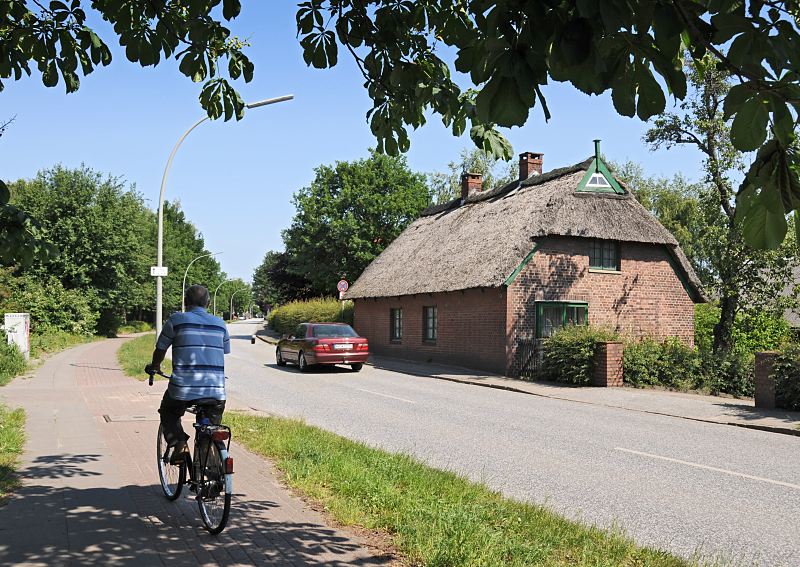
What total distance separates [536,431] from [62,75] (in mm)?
8214

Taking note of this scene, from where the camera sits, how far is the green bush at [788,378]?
13070mm

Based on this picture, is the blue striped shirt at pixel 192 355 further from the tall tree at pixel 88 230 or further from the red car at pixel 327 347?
the tall tree at pixel 88 230

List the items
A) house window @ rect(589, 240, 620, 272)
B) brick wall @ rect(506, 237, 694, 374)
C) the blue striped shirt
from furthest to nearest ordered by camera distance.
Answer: house window @ rect(589, 240, 620, 272) < brick wall @ rect(506, 237, 694, 374) < the blue striped shirt

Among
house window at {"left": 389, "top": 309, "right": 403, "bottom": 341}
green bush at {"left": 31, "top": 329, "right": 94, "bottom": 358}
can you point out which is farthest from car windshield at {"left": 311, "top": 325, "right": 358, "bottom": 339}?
green bush at {"left": 31, "top": 329, "right": 94, "bottom": 358}

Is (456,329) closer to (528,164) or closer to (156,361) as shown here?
(528,164)

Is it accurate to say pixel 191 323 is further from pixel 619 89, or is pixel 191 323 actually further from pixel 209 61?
pixel 619 89

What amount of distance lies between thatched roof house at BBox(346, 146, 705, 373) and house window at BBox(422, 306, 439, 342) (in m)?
0.04

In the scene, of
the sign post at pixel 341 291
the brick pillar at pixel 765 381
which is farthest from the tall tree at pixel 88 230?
the brick pillar at pixel 765 381

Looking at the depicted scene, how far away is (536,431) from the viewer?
426 inches

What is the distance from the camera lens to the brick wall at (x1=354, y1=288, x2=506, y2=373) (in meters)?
22.0

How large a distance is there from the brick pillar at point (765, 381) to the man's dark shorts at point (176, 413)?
38.3 ft

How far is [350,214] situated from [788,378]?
36.5 meters

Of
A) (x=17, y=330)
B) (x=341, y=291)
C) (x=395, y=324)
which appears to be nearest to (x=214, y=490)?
(x=17, y=330)

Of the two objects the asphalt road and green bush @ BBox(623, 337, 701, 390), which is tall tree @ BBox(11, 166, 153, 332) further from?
green bush @ BBox(623, 337, 701, 390)
